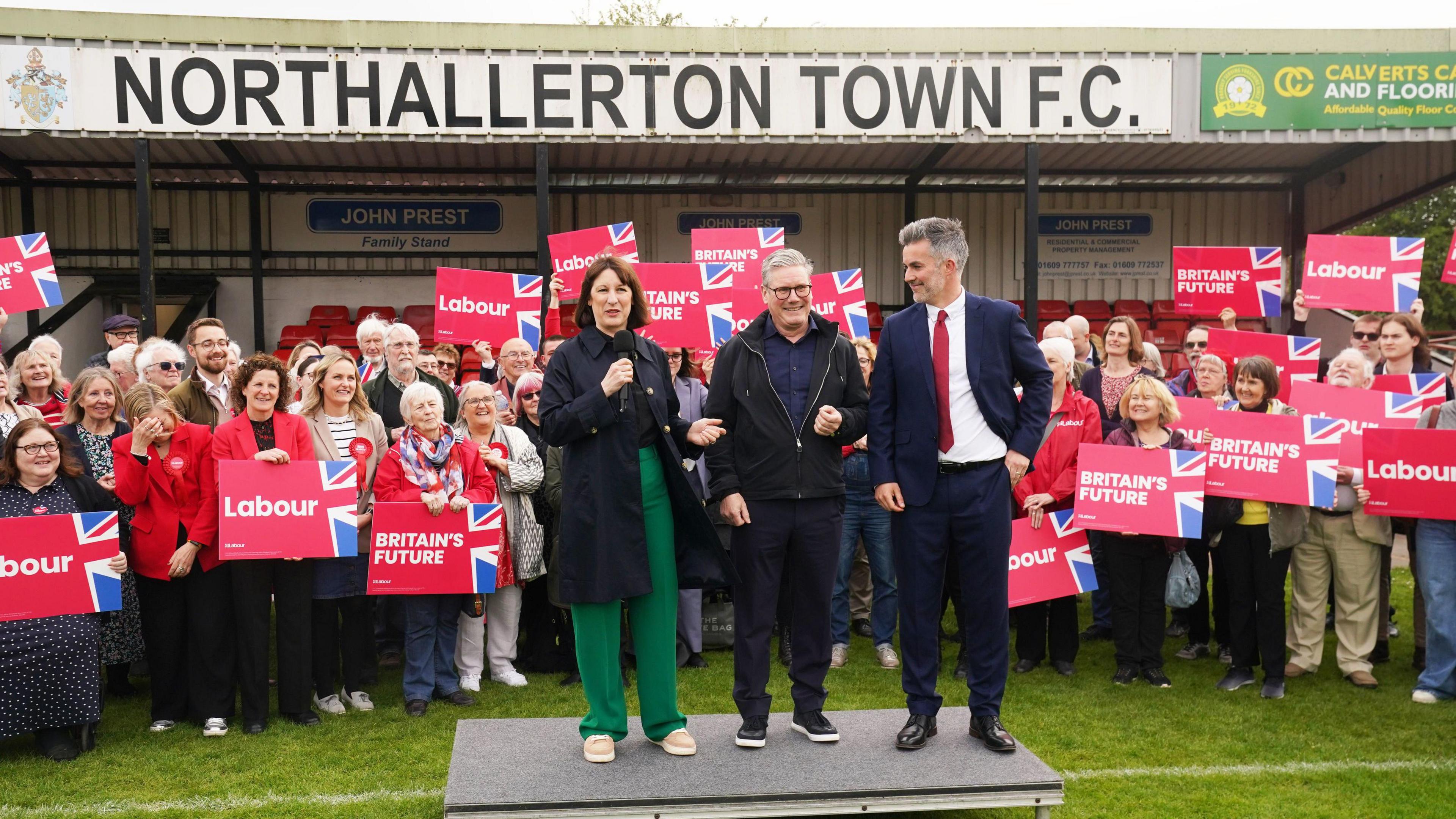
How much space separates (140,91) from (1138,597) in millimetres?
8824

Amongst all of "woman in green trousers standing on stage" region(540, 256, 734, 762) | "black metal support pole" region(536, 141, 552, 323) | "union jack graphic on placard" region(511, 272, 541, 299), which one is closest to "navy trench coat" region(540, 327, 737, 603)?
"woman in green trousers standing on stage" region(540, 256, 734, 762)

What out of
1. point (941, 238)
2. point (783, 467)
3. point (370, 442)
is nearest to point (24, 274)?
point (370, 442)

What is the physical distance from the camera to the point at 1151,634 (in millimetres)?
6238

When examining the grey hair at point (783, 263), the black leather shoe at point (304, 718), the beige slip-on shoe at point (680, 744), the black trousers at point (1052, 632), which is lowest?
the black leather shoe at point (304, 718)

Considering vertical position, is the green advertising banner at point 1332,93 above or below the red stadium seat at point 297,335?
above

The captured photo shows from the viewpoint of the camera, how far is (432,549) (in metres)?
5.72

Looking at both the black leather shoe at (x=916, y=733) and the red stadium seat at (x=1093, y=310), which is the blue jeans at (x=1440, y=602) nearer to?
the black leather shoe at (x=916, y=733)

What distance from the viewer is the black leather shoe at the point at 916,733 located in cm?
418

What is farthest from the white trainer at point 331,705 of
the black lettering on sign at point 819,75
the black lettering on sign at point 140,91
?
the black lettering on sign at point 819,75

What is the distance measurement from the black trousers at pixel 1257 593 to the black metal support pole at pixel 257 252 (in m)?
13.4

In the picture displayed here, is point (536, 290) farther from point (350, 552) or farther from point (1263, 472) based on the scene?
point (1263, 472)

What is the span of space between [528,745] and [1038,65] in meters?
8.23

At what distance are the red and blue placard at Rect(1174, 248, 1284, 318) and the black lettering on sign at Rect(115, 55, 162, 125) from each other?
8805 mm

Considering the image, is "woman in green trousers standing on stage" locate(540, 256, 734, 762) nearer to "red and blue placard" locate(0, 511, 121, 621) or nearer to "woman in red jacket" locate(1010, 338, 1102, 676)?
"red and blue placard" locate(0, 511, 121, 621)
